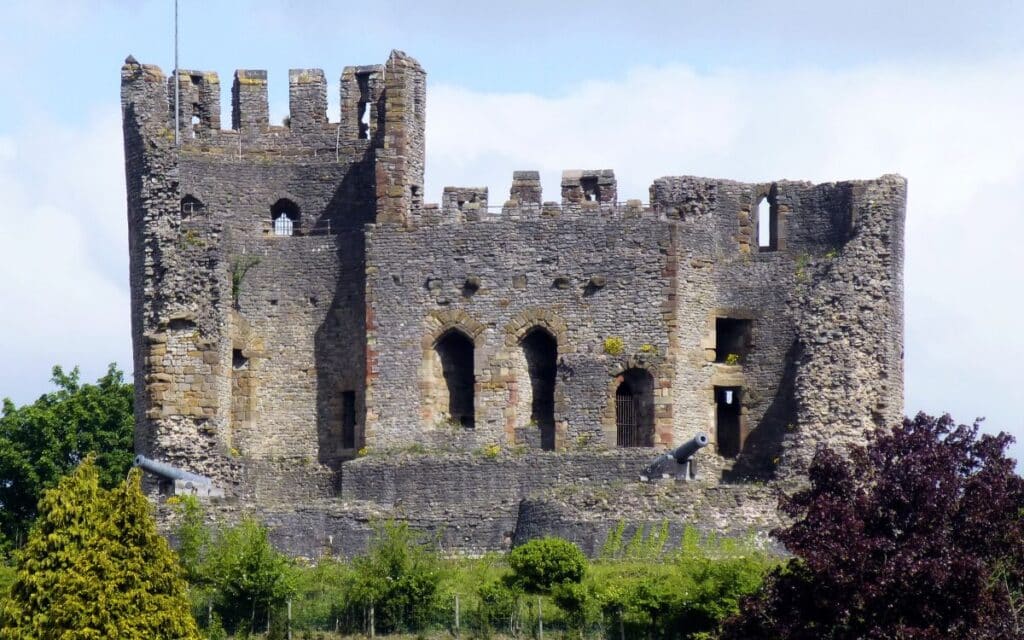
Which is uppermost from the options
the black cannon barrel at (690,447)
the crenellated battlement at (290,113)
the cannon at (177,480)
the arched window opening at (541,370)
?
the crenellated battlement at (290,113)

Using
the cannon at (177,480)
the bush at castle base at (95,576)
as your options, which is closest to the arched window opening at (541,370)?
the cannon at (177,480)

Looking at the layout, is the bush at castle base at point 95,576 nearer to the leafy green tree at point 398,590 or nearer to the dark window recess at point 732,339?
the leafy green tree at point 398,590

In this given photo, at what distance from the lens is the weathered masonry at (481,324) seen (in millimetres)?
64188

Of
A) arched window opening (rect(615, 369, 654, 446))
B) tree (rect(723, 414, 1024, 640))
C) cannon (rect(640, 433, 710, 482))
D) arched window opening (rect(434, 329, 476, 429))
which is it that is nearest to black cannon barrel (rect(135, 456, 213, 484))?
arched window opening (rect(434, 329, 476, 429))

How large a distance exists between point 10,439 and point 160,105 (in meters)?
11.1

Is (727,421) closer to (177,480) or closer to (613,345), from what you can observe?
(613,345)

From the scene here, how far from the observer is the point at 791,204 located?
6606 centimetres

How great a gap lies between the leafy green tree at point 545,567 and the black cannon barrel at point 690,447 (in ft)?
20.0

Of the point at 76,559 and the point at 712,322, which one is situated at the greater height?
the point at 712,322

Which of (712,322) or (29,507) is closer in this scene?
(712,322)

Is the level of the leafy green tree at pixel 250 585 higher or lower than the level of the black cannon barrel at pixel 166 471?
lower

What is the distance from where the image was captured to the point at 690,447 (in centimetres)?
6191

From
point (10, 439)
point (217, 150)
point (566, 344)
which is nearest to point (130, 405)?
point (10, 439)

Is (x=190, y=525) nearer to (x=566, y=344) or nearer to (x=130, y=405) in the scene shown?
(x=566, y=344)
